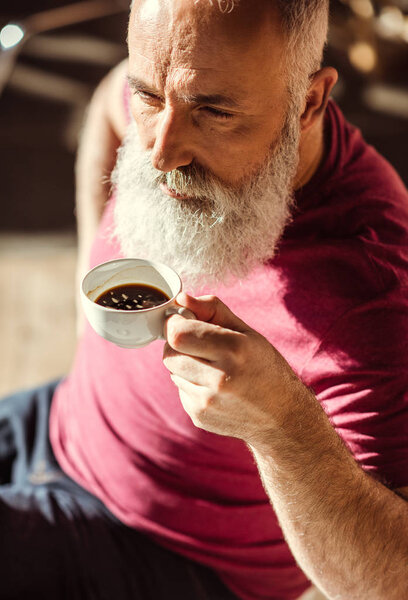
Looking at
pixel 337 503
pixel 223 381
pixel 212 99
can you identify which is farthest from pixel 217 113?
pixel 337 503

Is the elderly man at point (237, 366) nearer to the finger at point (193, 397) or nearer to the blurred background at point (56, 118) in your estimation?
the finger at point (193, 397)

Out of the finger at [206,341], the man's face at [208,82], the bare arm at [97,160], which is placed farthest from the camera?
the bare arm at [97,160]

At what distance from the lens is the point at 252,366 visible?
746 millimetres

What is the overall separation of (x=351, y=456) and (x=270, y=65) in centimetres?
53

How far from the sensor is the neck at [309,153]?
3.41ft

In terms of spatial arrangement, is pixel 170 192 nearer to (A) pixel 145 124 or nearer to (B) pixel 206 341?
(A) pixel 145 124

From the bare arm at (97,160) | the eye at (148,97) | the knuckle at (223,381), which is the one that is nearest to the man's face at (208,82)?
the eye at (148,97)

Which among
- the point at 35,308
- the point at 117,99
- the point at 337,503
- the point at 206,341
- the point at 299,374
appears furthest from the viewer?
the point at 35,308

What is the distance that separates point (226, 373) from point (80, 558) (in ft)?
2.01

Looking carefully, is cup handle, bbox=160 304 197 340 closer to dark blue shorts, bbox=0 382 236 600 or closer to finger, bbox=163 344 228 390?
finger, bbox=163 344 228 390

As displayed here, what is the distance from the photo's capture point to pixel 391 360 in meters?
0.87

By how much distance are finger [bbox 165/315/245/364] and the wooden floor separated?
1.45 meters

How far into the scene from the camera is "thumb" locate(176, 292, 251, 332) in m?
0.78

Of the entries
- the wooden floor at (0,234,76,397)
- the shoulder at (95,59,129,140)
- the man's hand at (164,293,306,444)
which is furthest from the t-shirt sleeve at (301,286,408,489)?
the wooden floor at (0,234,76,397)
